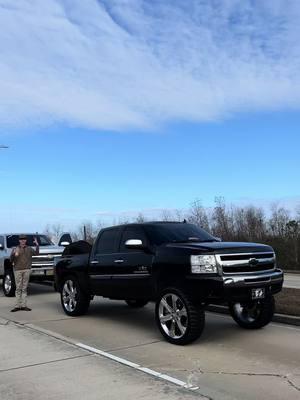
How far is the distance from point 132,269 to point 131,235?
73cm

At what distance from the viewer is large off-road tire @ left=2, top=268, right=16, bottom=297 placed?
15.8m

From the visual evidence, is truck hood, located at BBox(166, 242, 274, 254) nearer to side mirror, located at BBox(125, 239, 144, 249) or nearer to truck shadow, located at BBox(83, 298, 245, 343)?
side mirror, located at BBox(125, 239, 144, 249)

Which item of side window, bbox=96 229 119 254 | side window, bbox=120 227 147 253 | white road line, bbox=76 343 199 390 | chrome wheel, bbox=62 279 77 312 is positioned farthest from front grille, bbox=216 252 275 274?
chrome wheel, bbox=62 279 77 312

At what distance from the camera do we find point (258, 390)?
5.83 m

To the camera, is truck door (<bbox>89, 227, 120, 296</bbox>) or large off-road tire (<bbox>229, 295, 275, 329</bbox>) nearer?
large off-road tire (<bbox>229, 295, 275, 329</bbox>)

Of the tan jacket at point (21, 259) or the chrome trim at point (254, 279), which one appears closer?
the chrome trim at point (254, 279)

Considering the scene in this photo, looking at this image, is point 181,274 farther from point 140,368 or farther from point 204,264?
point 140,368

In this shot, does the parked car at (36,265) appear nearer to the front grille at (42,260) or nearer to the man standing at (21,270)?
the front grille at (42,260)

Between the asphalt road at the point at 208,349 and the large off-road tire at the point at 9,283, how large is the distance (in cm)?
379

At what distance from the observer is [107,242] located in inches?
416

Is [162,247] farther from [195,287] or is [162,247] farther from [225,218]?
[225,218]

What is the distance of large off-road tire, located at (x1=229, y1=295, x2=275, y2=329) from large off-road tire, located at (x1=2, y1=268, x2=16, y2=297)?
816 centimetres

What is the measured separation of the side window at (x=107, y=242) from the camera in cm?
1038

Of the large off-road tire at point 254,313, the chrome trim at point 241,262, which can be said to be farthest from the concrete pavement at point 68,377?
the large off-road tire at point 254,313
